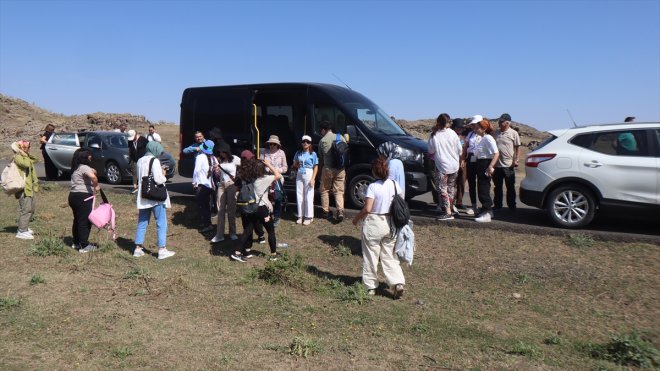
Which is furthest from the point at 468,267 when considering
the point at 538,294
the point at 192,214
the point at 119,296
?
the point at 192,214

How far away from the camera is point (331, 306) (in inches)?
251

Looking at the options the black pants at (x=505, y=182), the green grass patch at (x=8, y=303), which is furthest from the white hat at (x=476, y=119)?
the green grass patch at (x=8, y=303)

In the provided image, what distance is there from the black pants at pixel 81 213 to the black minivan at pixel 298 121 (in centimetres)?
330

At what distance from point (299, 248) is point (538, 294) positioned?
3862 millimetres

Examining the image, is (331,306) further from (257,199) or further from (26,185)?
(26,185)

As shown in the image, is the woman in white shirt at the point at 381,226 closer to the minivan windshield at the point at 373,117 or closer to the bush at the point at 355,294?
the bush at the point at 355,294

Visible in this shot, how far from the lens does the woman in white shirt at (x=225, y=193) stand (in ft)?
30.1

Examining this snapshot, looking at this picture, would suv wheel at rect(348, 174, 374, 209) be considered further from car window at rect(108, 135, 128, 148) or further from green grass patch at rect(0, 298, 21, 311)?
car window at rect(108, 135, 128, 148)

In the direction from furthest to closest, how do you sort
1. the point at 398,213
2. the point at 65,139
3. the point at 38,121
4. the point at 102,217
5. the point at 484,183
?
the point at 38,121
the point at 65,139
the point at 484,183
the point at 102,217
the point at 398,213

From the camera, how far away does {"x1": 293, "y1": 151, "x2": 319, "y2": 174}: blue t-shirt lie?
946 centimetres

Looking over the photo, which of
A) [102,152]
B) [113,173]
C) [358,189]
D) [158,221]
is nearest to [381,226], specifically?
[358,189]

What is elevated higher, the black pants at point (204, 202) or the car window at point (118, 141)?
the car window at point (118, 141)

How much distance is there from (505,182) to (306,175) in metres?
3.66

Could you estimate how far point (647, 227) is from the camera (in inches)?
336
